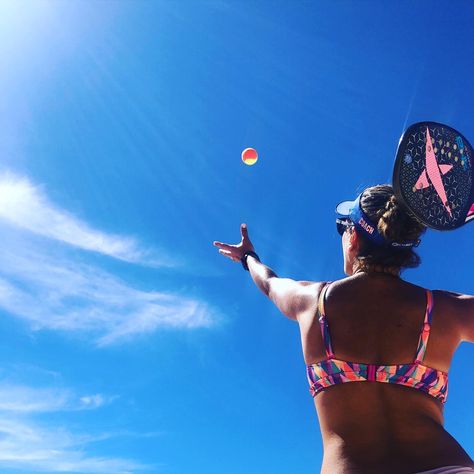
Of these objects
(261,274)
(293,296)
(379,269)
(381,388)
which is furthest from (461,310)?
(261,274)

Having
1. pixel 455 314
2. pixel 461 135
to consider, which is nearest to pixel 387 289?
pixel 455 314

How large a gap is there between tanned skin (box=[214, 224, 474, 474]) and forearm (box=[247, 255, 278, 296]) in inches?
33.9

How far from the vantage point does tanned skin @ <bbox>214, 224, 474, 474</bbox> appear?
291cm

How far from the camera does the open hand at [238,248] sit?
20.0 feet

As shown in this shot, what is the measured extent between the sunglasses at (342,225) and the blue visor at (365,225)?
4cm

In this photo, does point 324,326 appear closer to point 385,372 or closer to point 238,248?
point 385,372

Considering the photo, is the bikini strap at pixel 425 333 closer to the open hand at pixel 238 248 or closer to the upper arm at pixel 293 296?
the upper arm at pixel 293 296

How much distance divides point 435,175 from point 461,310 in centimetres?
89

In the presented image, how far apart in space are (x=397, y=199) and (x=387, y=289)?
56 centimetres

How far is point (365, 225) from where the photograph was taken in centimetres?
371

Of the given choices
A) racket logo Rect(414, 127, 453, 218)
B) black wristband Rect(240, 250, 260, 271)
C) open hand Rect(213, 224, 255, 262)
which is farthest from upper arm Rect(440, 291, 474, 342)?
open hand Rect(213, 224, 255, 262)

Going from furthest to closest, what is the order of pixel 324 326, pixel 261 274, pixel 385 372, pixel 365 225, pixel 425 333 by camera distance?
pixel 261 274
pixel 365 225
pixel 324 326
pixel 425 333
pixel 385 372

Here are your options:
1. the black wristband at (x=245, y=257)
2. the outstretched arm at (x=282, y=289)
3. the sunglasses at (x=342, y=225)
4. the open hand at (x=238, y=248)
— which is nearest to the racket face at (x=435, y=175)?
the sunglasses at (x=342, y=225)

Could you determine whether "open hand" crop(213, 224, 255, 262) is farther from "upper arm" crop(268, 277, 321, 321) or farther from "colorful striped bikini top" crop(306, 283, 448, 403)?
"colorful striped bikini top" crop(306, 283, 448, 403)
